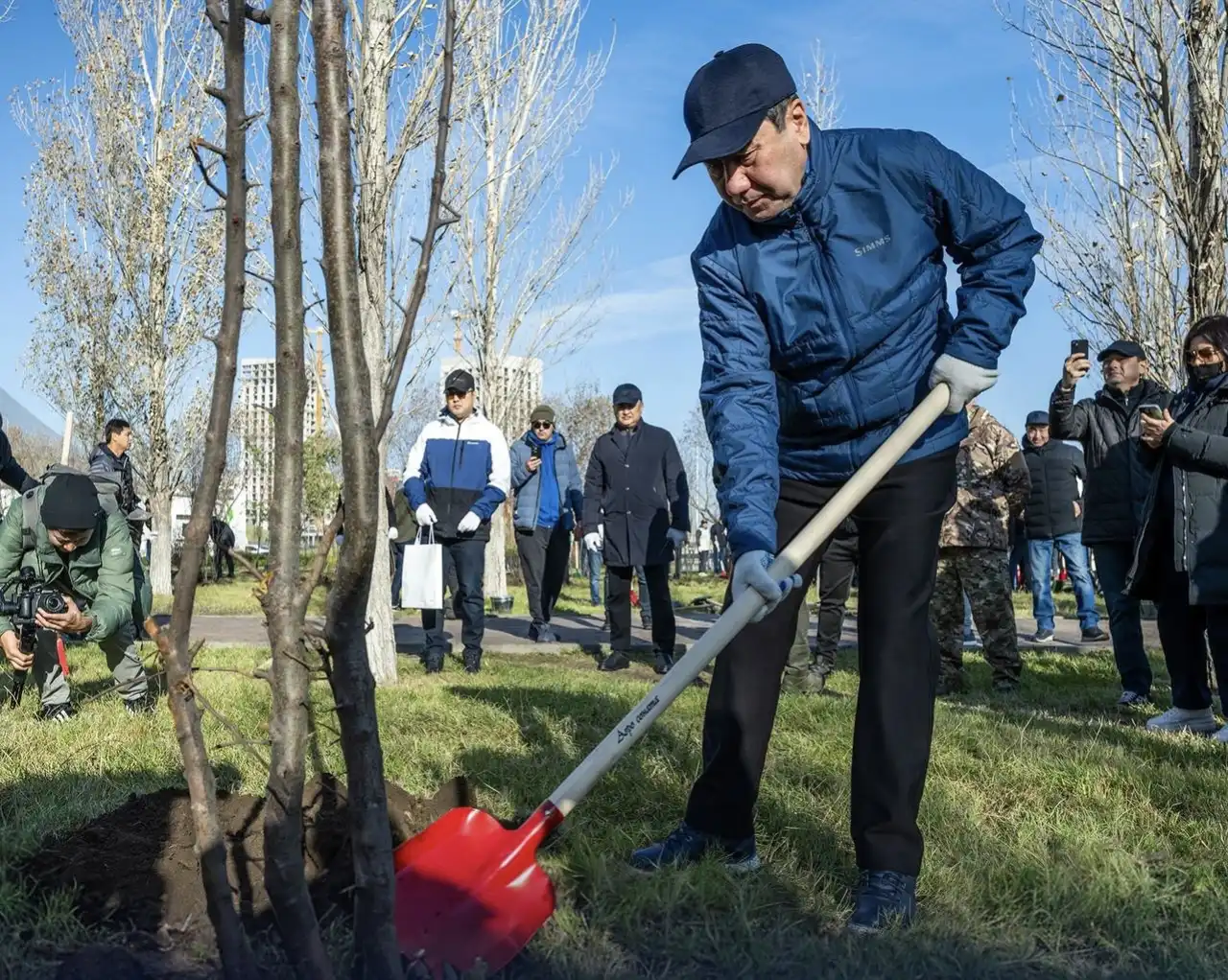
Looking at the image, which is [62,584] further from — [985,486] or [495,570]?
[495,570]

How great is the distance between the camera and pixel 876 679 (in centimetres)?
293

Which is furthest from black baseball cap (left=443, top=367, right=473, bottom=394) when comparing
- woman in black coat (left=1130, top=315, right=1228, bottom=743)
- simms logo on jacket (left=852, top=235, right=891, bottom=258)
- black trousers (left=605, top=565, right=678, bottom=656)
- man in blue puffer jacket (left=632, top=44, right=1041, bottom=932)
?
simms logo on jacket (left=852, top=235, right=891, bottom=258)

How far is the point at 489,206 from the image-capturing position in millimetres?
17438

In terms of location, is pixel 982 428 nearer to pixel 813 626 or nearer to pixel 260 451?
pixel 813 626

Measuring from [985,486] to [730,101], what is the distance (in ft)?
15.5

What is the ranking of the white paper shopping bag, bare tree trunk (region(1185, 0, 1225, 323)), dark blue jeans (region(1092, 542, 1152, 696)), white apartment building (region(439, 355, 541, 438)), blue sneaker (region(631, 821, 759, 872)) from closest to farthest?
1. blue sneaker (region(631, 821, 759, 872))
2. dark blue jeans (region(1092, 542, 1152, 696))
3. bare tree trunk (region(1185, 0, 1225, 323))
4. the white paper shopping bag
5. white apartment building (region(439, 355, 541, 438))

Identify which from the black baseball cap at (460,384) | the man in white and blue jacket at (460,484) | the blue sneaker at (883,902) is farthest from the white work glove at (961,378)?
the black baseball cap at (460,384)

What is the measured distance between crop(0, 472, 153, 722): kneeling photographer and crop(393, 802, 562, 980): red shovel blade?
2.96 m

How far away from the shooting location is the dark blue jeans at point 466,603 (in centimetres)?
750

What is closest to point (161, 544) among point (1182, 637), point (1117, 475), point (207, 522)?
point (1117, 475)

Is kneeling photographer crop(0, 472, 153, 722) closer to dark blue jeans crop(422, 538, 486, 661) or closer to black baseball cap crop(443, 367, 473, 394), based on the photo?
dark blue jeans crop(422, 538, 486, 661)

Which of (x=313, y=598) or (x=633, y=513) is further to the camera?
(x=313, y=598)

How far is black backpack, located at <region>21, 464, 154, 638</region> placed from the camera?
533 cm

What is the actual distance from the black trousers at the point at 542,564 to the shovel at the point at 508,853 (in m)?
7.32
